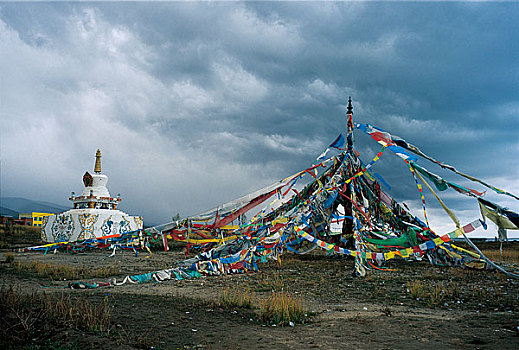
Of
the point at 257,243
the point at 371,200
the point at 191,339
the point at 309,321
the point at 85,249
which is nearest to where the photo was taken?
the point at 191,339

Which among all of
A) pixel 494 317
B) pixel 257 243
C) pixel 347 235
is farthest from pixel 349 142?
pixel 494 317

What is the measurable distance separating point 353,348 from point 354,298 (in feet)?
14.0

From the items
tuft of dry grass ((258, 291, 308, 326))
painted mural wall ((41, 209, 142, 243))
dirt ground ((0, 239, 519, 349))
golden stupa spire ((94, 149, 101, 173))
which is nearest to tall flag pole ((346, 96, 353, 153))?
dirt ground ((0, 239, 519, 349))

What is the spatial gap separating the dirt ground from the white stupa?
1792 centimetres

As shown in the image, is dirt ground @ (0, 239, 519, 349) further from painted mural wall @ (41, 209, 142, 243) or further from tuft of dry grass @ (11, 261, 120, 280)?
painted mural wall @ (41, 209, 142, 243)

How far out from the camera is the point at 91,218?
30234mm

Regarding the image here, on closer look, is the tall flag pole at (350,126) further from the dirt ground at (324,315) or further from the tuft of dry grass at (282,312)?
the tuft of dry grass at (282,312)

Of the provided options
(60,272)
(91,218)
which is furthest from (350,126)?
(91,218)

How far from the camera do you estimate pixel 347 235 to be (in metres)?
17.9

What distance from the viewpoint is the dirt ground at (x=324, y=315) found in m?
5.66

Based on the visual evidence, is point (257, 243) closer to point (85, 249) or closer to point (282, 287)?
point (282, 287)

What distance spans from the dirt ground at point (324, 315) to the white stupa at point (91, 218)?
58.8 ft

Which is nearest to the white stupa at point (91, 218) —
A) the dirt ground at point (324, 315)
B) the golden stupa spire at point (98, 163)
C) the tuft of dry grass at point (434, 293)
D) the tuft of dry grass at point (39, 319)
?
the golden stupa spire at point (98, 163)

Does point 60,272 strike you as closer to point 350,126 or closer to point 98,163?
point 350,126
